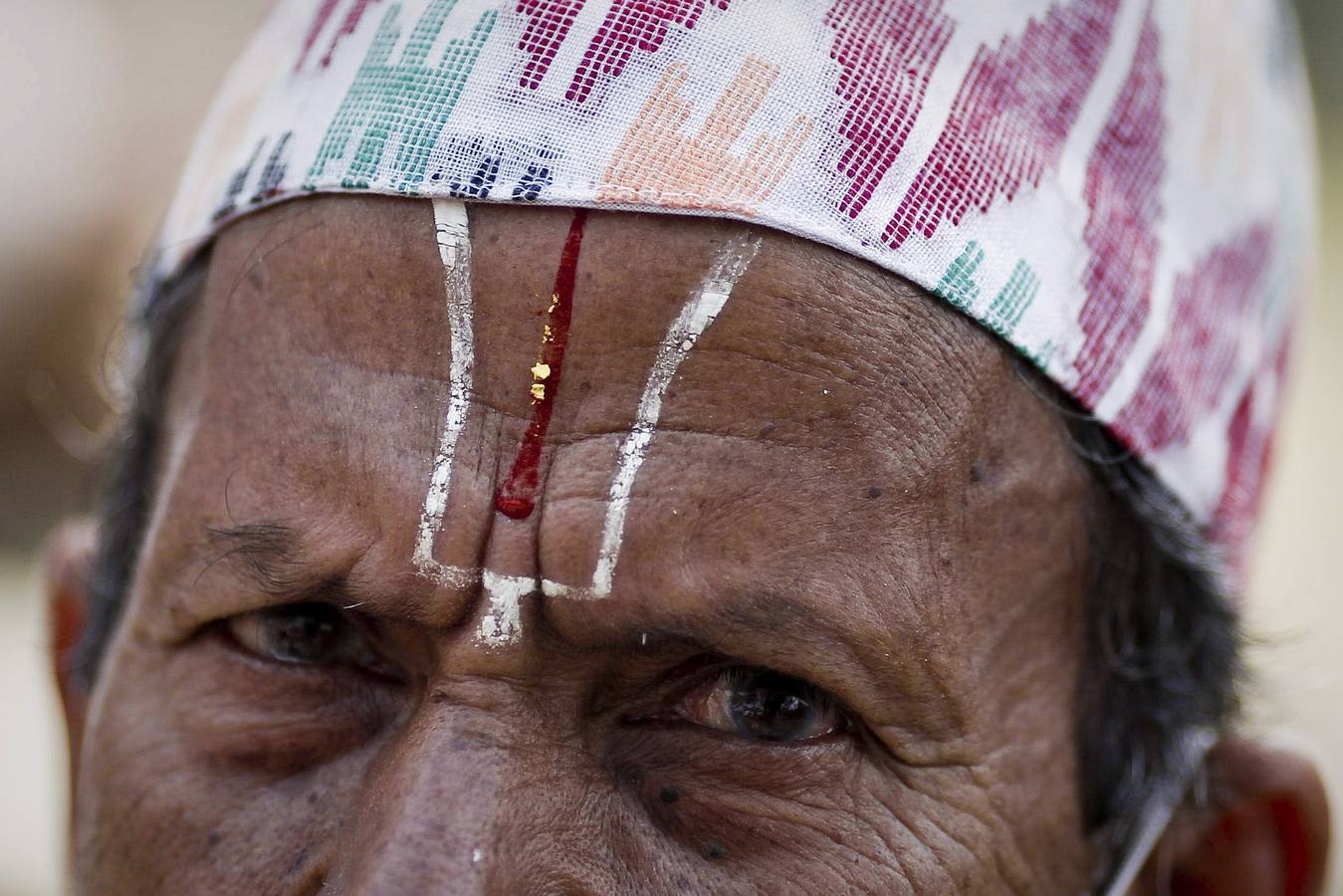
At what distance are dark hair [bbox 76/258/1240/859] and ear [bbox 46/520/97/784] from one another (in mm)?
234

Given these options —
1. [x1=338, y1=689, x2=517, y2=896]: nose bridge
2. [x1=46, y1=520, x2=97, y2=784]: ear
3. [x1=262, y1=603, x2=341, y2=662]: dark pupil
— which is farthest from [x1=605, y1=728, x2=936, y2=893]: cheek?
[x1=46, y1=520, x2=97, y2=784]: ear

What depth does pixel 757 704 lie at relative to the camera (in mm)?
1761

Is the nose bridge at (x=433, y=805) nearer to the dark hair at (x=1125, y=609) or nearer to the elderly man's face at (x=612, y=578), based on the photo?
the elderly man's face at (x=612, y=578)

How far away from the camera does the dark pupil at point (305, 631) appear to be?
189cm

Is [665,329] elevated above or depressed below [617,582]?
above

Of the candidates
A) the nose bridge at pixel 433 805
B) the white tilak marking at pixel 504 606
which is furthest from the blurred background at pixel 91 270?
the white tilak marking at pixel 504 606

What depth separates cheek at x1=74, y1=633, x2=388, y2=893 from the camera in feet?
5.86

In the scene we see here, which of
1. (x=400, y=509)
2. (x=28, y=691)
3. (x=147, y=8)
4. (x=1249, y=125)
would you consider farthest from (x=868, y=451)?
(x=147, y=8)

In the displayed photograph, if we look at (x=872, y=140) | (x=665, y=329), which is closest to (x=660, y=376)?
(x=665, y=329)

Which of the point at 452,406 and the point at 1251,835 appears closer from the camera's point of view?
the point at 452,406

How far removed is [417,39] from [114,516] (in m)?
1.08

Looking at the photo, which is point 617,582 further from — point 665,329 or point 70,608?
point 70,608

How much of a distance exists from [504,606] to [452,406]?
10.0 inches

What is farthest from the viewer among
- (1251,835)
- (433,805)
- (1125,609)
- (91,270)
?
(91,270)
